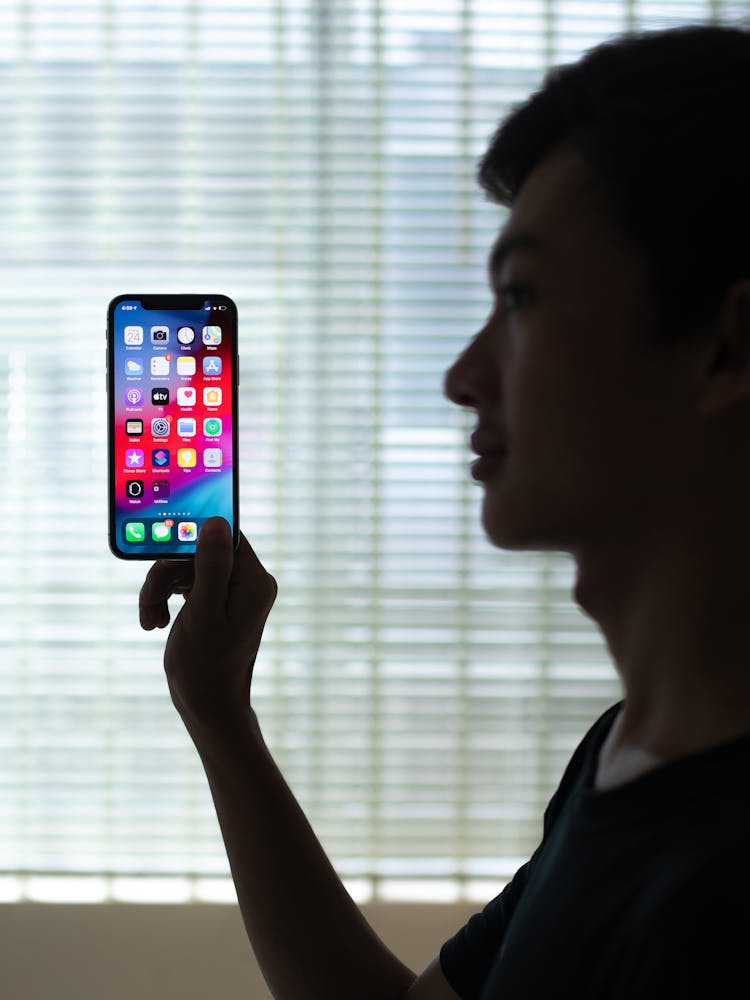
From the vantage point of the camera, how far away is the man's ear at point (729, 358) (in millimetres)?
470

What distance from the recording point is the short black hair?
476mm

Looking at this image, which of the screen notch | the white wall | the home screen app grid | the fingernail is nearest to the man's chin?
the fingernail

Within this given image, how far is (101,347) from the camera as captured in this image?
5.34ft

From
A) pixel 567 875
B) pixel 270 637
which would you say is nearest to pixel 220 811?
pixel 567 875

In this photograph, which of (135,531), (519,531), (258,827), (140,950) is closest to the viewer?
(519,531)

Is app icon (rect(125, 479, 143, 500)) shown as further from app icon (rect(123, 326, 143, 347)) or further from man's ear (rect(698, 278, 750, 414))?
man's ear (rect(698, 278, 750, 414))

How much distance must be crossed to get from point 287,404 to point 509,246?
109cm

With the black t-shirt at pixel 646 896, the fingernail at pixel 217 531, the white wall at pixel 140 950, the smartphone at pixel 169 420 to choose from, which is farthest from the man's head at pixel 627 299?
the white wall at pixel 140 950

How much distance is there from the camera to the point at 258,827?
0.74 metres

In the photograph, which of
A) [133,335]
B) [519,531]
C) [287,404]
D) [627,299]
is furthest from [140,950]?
[627,299]

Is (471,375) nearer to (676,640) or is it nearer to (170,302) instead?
(676,640)

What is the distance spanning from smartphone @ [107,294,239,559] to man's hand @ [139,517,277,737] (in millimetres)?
92

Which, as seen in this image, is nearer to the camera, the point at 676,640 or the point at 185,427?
the point at 676,640

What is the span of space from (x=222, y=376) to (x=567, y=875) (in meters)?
0.58
